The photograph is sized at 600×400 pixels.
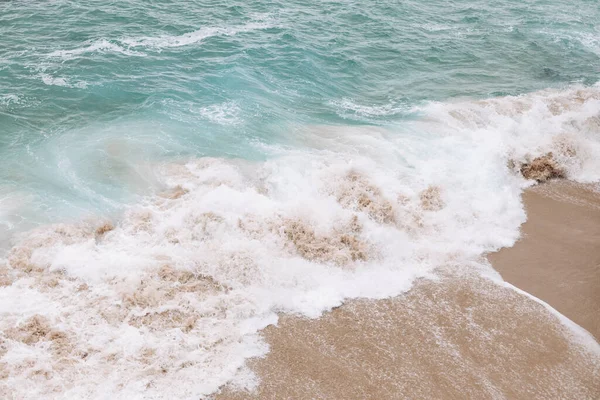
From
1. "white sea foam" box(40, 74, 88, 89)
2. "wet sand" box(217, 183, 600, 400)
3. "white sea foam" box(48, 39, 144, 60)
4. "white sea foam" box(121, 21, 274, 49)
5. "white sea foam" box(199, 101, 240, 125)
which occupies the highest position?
"white sea foam" box(121, 21, 274, 49)

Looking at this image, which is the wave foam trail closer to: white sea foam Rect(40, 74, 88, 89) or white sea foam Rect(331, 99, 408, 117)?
white sea foam Rect(331, 99, 408, 117)

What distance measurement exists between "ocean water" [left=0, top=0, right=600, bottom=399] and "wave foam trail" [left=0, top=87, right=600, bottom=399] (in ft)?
0.15

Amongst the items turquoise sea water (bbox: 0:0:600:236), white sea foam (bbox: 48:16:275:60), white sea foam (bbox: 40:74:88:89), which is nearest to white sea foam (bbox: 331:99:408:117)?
turquoise sea water (bbox: 0:0:600:236)

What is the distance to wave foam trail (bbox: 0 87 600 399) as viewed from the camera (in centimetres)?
770

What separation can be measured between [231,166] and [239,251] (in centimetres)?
392

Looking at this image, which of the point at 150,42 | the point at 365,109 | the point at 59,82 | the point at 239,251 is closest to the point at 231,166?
the point at 239,251

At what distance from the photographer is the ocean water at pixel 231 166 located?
8.27 m

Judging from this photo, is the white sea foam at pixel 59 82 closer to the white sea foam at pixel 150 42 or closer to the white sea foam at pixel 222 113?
the white sea foam at pixel 150 42

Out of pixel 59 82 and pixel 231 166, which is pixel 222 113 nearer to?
pixel 231 166

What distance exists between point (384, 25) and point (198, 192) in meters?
16.3

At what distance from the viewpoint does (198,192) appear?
11.8 meters

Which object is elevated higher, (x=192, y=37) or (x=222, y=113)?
(x=192, y=37)

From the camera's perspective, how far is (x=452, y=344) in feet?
27.4

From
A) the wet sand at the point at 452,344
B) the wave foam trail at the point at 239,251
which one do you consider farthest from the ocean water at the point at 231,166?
the wet sand at the point at 452,344
